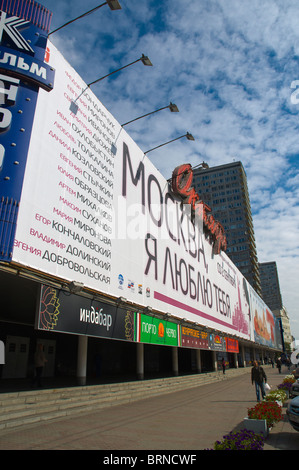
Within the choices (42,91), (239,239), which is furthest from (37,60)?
(239,239)

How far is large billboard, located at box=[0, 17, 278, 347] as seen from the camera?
12.1 metres

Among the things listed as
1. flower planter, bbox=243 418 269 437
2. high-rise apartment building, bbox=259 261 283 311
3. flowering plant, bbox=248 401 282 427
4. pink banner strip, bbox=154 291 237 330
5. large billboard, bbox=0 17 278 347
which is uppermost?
high-rise apartment building, bbox=259 261 283 311

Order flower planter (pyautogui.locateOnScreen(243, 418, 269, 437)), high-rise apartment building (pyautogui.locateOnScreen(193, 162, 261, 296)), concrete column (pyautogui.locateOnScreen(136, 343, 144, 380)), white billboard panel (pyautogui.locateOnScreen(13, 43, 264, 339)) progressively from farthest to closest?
high-rise apartment building (pyautogui.locateOnScreen(193, 162, 261, 296)), concrete column (pyautogui.locateOnScreen(136, 343, 144, 380)), white billboard panel (pyautogui.locateOnScreen(13, 43, 264, 339)), flower planter (pyautogui.locateOnScreen(243, 418, 269, 437))

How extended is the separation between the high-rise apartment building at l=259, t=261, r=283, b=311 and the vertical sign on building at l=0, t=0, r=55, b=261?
617 ft

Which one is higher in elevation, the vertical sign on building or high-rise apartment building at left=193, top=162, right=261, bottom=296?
high-rise apartment building at left=193, top=162, right=261, bottom=296

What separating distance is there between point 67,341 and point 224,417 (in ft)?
40.9

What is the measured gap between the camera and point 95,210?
50.5 feet

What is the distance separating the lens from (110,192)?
17188mm

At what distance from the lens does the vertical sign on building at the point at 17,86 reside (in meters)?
10.6

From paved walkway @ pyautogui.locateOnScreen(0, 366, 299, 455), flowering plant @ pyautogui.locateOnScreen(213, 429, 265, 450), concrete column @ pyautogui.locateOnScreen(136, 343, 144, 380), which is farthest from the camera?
concrete column @ pyautogui.locateOnScreen(136, 343, 144, 380)

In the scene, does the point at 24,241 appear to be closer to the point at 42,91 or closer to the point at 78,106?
the point at 42,91

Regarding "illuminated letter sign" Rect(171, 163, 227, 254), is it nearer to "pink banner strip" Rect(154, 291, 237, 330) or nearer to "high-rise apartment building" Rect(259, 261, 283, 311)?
"pink banner strip" Rect(154, 291, 237, 330)

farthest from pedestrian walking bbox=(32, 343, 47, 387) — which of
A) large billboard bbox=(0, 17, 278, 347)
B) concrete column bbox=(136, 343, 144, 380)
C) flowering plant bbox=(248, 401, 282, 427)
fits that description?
concrete column bbox=(136, 343, 144, 380)

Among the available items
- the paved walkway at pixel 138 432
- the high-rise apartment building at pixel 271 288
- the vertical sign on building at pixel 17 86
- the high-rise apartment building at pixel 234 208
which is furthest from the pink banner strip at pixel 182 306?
the high-rise apartment building at pixel 271 288
